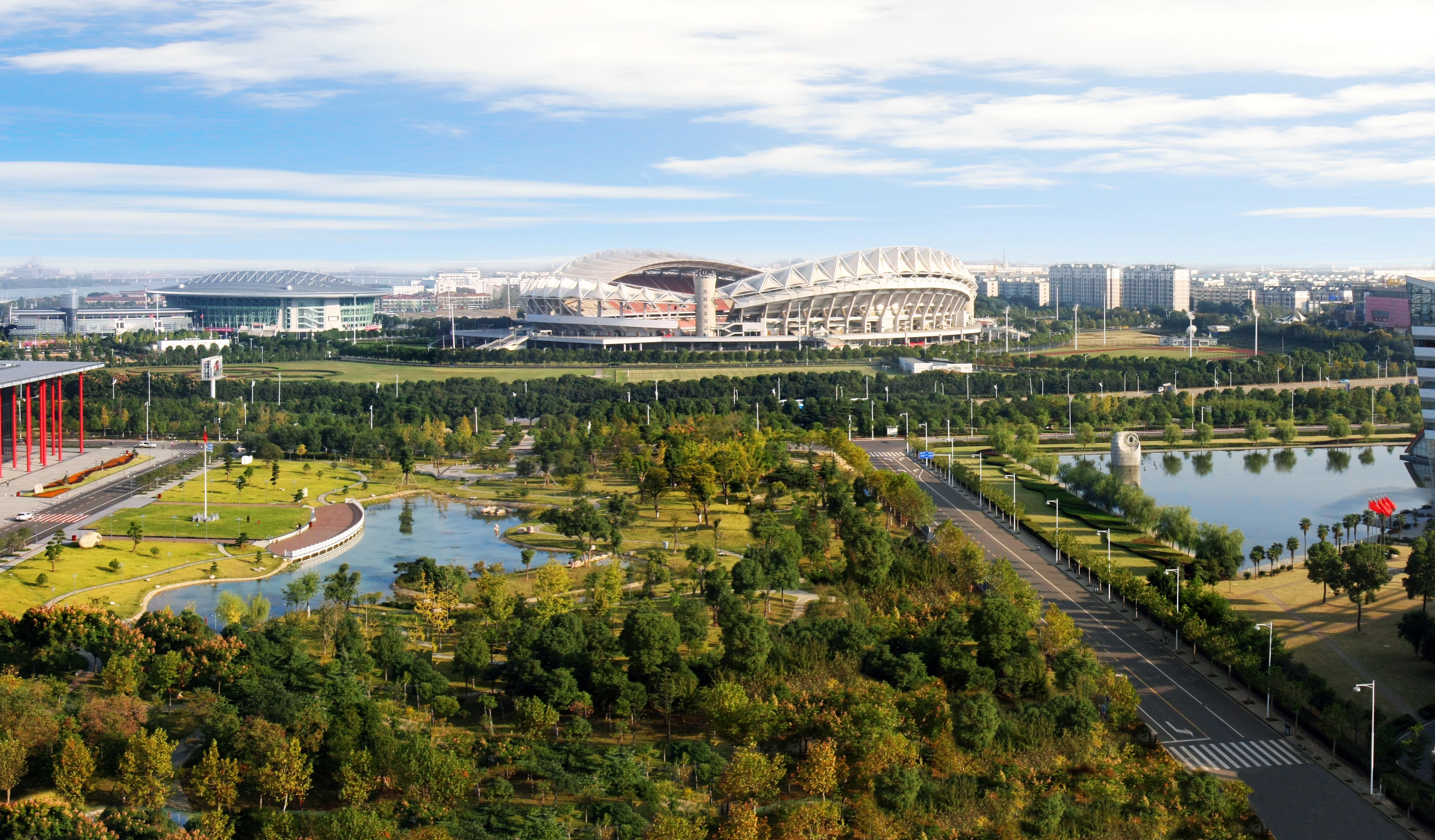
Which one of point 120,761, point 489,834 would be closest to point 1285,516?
point 489,834

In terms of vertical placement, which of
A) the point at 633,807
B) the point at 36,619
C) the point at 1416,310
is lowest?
the point at 633,807

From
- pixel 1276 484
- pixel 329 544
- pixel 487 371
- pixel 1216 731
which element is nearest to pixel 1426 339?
pixel 1276 484

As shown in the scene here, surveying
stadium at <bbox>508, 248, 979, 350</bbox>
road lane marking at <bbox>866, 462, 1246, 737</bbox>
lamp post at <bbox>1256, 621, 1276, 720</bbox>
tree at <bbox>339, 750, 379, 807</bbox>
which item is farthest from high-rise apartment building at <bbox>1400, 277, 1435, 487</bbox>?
stadium at <bbox>508, 248, 979, 350</bbox>

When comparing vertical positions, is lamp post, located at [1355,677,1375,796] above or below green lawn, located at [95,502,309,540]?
below

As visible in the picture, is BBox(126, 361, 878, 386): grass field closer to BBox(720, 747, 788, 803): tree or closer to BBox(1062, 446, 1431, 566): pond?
BBox(1062, 446, 1431, 566): pond

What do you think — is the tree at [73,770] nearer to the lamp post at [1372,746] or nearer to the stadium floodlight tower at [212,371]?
the lamp post at [1372,746]

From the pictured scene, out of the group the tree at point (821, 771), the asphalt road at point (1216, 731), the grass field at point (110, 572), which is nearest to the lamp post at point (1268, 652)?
the asphalt road at point (1216, 731)

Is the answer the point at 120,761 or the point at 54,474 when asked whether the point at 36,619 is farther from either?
the point at 54,474
